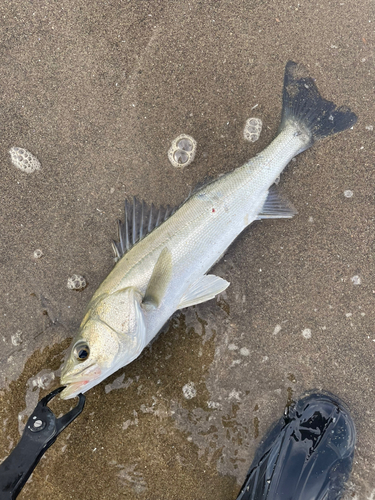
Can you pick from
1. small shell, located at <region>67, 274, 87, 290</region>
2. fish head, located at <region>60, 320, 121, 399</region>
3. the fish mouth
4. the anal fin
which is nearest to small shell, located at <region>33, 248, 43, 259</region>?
small shell, located at <region>67, 274, 87, 290</region>

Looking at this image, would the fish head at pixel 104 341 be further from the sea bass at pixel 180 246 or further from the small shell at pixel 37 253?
the small shell at pixel 37 253

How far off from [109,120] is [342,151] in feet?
6.60

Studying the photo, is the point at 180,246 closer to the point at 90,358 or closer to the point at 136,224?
the point at 136,224

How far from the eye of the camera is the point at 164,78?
111 inches

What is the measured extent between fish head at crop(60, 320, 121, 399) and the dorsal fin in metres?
0.56

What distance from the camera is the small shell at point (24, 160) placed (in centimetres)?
283

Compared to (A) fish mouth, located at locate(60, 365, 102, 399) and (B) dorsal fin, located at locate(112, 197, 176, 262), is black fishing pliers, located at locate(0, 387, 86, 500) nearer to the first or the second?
(A) fish mouth, located at locate(60, 365, 102, 399)

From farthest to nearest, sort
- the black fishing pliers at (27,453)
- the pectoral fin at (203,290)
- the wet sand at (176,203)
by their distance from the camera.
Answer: the wet sand at (176,203)
the pectoral fin at (203,290)
the black fishing pliers at (27,453)

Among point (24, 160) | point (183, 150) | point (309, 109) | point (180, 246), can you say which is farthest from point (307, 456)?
point (24, 160)

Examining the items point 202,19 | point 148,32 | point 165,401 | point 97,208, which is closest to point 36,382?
point 165,401

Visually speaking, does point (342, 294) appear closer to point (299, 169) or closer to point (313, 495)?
point (299, 169)

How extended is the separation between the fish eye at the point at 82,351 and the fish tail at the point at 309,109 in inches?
89.8

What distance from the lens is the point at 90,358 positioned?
85.8 inches

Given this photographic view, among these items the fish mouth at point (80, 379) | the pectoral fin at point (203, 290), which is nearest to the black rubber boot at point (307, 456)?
the pectoral fin at point (203, 290)
